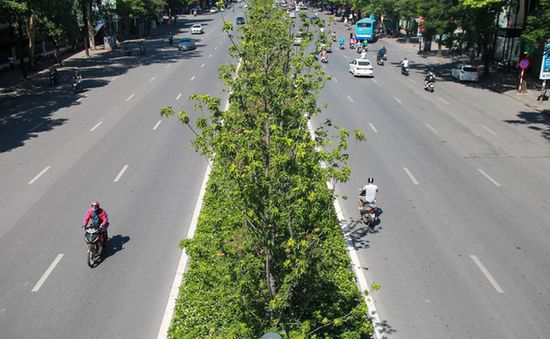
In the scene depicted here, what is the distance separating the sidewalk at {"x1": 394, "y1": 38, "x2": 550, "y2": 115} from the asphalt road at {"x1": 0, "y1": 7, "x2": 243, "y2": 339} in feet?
69.4

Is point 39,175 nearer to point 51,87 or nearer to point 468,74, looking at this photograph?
point 51,87

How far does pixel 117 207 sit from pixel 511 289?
12103 mm

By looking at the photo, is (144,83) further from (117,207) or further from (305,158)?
(305,158)

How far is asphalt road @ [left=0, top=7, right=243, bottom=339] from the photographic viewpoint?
11500mm

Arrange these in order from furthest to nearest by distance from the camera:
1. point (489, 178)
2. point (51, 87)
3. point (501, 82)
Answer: point (501, 82) < point (51, 87) < point (489, 178)

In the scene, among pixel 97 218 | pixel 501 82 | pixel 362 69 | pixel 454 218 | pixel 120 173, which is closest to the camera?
pixel 97 218

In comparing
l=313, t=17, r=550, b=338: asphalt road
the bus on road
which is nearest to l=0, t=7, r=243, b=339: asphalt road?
l=313, t=17, r=550, b=338: asphalt road

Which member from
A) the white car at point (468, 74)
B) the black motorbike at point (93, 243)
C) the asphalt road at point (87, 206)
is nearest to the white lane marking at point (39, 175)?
the asphalt road at point (87, 206)

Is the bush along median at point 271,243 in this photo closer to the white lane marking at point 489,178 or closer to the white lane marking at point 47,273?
the white lane marking at point 47,273

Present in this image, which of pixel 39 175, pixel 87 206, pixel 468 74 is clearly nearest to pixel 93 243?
pixel 87 206

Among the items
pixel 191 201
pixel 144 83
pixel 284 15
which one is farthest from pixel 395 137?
pixel 144 83

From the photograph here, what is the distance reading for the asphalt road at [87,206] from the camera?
1150 centimetres

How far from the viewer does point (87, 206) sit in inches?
666

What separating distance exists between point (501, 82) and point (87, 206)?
34.9m
